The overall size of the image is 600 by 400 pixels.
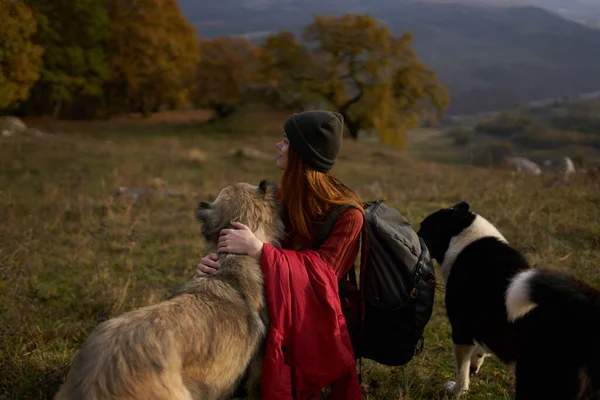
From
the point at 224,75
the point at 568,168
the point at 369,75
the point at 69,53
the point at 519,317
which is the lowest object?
the point at 224,75

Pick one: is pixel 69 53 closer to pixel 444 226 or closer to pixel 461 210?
pixel 444 226

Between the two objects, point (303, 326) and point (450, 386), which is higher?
point (303, 326)

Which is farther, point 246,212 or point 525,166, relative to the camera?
point 525,166

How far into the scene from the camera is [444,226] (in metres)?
4.64

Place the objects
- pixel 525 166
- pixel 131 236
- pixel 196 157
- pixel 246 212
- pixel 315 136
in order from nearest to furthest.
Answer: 1. pixel 315 136
2. pixel 246 212
3. pixel 131 236
4. pixel 196 157
5. pixel 525 166

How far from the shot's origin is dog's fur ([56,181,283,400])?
2.45 meters

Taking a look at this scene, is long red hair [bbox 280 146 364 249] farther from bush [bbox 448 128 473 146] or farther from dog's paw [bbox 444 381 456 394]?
bush [bbox 448 128 473 146]

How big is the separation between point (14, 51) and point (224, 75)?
2593 cm

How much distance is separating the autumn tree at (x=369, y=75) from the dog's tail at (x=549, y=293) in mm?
34752

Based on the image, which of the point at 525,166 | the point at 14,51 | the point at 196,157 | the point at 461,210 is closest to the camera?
the point at 461,210

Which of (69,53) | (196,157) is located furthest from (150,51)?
(196,157)

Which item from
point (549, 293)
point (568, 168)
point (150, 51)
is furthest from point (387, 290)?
point (150, 51)

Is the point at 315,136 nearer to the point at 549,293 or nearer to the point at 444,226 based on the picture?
the point at 549,293

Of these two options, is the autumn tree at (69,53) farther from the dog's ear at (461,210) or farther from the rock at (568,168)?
the dog's ear at (461,210)
